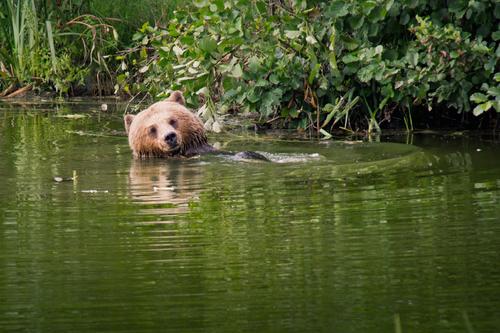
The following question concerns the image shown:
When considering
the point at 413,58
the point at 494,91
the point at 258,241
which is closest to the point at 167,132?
the point at 413,58

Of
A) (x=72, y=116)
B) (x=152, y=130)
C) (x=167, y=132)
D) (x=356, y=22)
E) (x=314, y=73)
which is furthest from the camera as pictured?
(x=72, y=116)

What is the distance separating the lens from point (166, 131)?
10789 millimetres

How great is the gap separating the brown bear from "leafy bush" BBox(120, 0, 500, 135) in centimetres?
71

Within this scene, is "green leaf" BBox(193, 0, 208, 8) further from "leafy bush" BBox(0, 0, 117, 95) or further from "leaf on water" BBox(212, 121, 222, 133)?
"leafy bush" BBox(0, 0, 117, 95)

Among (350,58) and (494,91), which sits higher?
(350,58)

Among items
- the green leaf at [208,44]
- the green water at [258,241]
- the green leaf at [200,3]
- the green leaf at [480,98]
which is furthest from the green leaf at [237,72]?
the green leaf at [480,98]

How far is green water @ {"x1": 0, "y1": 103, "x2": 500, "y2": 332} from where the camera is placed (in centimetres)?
495

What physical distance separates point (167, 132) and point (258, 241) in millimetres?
4383

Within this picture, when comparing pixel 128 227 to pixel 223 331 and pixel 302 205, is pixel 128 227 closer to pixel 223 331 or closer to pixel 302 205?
pixel 302 205

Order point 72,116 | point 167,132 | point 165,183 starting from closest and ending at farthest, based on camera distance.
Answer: point 165,183 < point 167,132 < point 72,116

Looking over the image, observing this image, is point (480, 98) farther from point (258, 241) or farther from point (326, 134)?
point (258, 241)

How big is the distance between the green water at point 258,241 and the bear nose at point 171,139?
0.65 feet

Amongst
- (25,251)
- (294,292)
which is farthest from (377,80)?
(294,292)

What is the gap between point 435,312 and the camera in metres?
4.84
